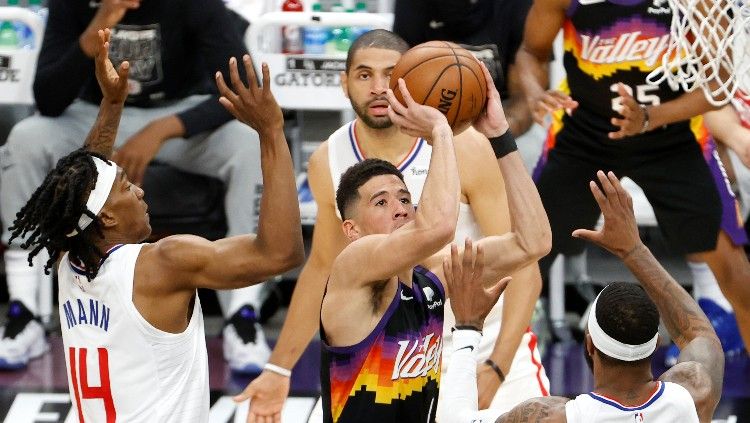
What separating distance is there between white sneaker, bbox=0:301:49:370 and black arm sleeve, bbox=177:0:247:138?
4.30 ft

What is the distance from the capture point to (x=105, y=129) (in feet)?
16.2

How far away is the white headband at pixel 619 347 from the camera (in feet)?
11.8

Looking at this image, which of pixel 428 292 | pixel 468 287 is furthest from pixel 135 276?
pixel 468 287

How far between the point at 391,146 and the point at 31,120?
8.12 feet

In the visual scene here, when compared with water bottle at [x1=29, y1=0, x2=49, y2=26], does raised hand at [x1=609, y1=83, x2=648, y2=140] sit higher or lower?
higher

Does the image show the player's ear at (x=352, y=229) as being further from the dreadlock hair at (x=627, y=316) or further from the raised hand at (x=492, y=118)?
the dreadlock hair at (x=627, y=316)

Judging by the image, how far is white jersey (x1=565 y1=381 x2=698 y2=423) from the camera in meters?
3.62

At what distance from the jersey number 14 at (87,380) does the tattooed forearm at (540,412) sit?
1.17m

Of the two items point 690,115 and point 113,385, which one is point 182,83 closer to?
point 690,115

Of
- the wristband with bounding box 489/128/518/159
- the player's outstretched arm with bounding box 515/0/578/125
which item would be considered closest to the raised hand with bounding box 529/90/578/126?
the player's outstretched arm with bounding box 515/0/578/125

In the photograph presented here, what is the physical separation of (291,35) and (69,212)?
12.4 feet

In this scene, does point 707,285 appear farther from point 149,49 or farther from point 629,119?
point 149,49

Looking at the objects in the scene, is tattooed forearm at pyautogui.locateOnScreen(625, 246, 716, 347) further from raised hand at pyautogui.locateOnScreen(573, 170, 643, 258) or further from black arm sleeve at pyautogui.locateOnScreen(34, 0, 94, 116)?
black arm sleeve at pyautogui.locateOnScreen(34, 0, 94, 116)

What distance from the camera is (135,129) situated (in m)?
7.35
